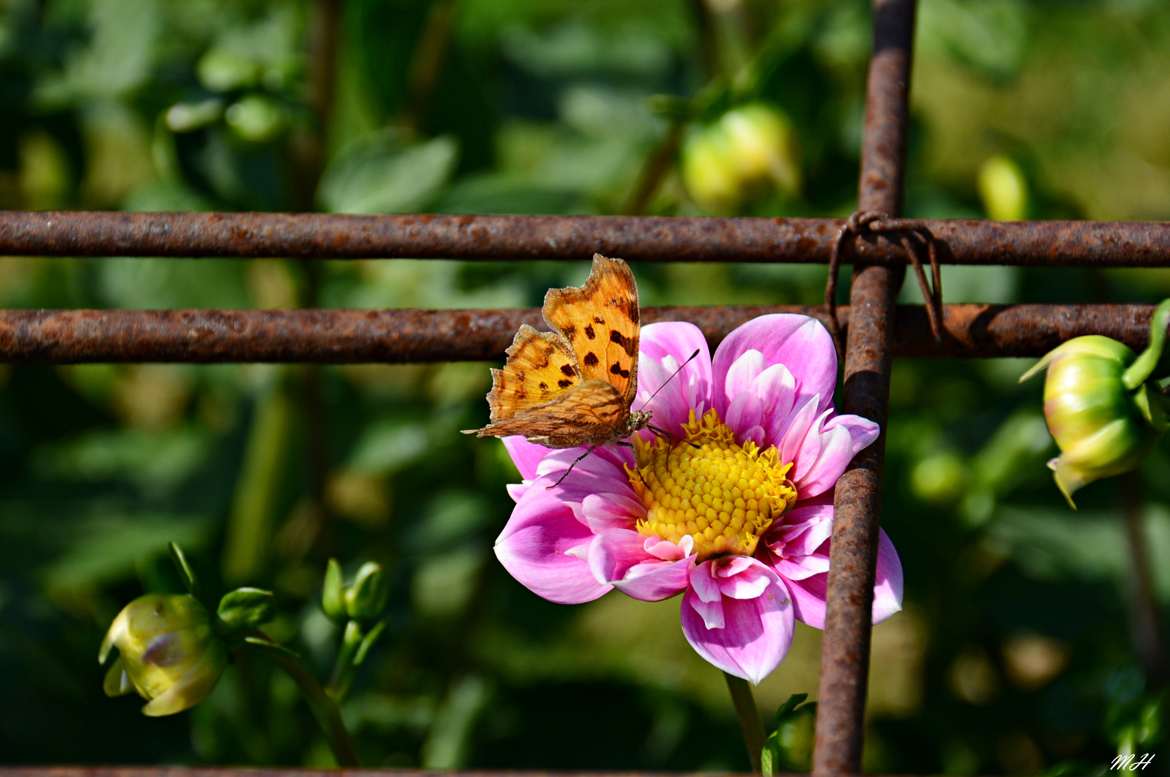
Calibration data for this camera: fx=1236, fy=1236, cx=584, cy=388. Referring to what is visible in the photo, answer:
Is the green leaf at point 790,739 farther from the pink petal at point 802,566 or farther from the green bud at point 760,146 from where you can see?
the green bud at point 760,146

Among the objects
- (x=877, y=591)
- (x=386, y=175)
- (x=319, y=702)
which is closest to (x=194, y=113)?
(x=386, y=175)

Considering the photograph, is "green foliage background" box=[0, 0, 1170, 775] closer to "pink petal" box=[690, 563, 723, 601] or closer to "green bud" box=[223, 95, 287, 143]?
"green bud" box=[223, 95, 287, 143]

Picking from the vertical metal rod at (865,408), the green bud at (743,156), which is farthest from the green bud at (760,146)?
the vertical metal rod at (865,408)

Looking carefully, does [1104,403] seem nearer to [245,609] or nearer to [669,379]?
[669,379]

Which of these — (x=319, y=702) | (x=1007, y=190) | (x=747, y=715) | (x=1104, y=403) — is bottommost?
(x=319, y=702)

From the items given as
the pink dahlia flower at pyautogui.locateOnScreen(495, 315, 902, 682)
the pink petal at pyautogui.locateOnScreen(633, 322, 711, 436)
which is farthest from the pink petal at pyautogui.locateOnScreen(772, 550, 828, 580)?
the pink petal at pyautogui.locateOnScreen(633, 322, 711, 436)

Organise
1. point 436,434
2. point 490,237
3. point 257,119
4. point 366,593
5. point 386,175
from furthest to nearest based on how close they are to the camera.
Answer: point 436,434
point 386,175
point 257,119
point 366,593
point 490,237

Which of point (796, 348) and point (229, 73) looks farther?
point (229, 73)
